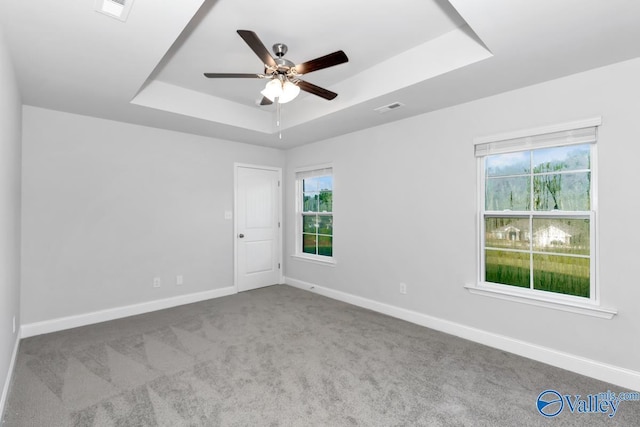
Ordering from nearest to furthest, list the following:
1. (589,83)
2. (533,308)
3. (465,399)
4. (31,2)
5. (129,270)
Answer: (31,2), (465,399), (589,83), (533,308), (129,270)

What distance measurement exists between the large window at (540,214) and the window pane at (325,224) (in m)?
2.25

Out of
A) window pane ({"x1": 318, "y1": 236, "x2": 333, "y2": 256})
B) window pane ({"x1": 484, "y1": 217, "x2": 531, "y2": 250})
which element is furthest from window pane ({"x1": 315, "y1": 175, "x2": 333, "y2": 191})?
window pane ({"x1": 484, "y1": 217, "x2": 531, "y2": 250})

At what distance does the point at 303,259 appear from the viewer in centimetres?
512

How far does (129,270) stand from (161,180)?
1229 mm

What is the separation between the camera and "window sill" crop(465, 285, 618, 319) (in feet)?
7.87

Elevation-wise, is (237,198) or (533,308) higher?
(237,198)

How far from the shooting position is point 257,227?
5.16 meters

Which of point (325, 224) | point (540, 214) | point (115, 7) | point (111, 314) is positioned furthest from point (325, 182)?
point (115, 7)

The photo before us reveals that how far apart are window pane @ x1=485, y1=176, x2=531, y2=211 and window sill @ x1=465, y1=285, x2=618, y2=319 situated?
0.80 metres

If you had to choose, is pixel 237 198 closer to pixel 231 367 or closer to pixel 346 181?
pixel 346 181

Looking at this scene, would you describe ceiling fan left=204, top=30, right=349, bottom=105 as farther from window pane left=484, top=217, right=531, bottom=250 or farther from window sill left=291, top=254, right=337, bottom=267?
window sill left=291, top=254, right=337, bottom=267

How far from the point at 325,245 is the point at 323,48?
2975 mm

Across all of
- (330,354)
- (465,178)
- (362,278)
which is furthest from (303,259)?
(465,178)

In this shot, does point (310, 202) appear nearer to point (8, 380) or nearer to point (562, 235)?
point (562, 235)
